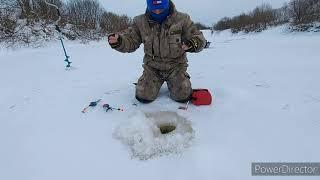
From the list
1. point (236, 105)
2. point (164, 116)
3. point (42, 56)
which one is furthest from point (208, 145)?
point (42, 56)

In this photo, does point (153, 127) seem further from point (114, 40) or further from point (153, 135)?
point (114, 40)

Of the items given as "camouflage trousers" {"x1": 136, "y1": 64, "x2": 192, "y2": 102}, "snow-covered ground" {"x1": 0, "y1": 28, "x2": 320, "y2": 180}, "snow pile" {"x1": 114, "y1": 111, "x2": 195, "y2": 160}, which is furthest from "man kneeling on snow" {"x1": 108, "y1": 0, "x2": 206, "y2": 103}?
"snow pile" {"x1": 114, "y1": 111, "x2": 195, "y2": 160}

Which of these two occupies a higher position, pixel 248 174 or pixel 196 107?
pixel 196 107

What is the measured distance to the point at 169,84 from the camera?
131 inches

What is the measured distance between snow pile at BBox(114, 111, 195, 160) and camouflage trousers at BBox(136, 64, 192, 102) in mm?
340

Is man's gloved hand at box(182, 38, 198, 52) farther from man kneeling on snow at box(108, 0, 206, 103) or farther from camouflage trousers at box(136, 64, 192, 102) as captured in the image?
camouflage trousers at box(136, 64, 192, 102)

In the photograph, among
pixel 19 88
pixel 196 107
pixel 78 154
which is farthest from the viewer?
pixel 19 88

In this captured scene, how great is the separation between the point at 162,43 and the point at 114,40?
0.48m

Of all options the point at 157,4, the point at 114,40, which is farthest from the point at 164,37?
the point at 114,40

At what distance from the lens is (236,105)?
297 centimetres

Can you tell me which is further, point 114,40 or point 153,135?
point 114,40

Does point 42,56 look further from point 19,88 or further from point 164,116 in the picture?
point 164,116

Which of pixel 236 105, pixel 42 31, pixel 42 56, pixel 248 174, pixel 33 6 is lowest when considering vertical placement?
pixel 248 174

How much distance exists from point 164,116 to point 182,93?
1.40 feet
